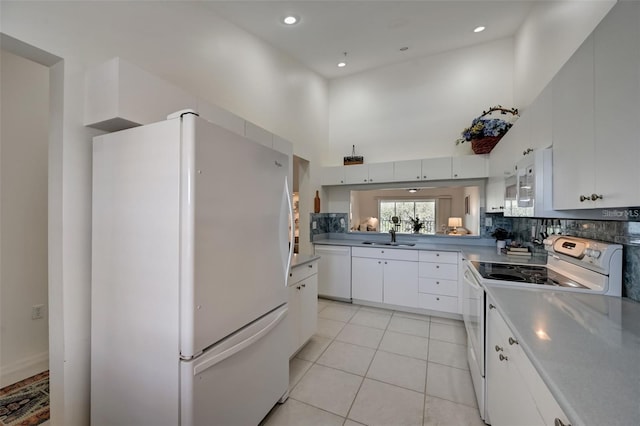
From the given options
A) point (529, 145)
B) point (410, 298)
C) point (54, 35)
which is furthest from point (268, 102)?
point (410, 298)

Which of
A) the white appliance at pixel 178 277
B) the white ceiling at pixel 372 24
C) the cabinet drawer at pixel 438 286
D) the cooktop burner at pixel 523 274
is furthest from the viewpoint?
the cabinet drawer at pixel 438 286

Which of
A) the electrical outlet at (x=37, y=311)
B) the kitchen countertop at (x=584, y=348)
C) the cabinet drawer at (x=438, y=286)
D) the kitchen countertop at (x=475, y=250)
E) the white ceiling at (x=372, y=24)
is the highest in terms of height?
the white ceiling at (x=372, y=24)

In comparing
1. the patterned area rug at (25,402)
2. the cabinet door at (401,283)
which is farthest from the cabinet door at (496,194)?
the patterned area rug at (25,402)

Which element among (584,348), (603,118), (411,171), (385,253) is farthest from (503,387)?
(411,171)

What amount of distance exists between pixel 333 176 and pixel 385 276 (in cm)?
177

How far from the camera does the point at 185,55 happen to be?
7.25 feet

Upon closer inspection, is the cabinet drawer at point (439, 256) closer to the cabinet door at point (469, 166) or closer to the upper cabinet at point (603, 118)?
the cabinet door at point (469, 166)

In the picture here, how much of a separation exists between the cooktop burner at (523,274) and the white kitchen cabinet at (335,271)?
6.12ft

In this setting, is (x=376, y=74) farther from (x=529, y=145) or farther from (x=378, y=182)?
(x=529, y=145)

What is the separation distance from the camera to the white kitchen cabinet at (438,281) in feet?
10.5

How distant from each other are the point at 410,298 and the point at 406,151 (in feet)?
7.11

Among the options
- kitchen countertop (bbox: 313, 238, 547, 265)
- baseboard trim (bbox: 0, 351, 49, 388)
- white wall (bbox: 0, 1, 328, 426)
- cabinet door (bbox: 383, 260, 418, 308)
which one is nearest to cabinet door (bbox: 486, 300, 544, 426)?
kitchen countertop (bbox: 313, 238, 547, 265)

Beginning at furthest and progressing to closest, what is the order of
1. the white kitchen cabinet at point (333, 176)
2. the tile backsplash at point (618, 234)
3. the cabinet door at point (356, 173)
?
the white kitchen cabinet at point (333, 176) < the cabinet door at point (356, 173) < the tile backsplash at point (618, 234)

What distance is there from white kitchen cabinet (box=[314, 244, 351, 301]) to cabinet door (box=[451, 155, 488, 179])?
1812mm
